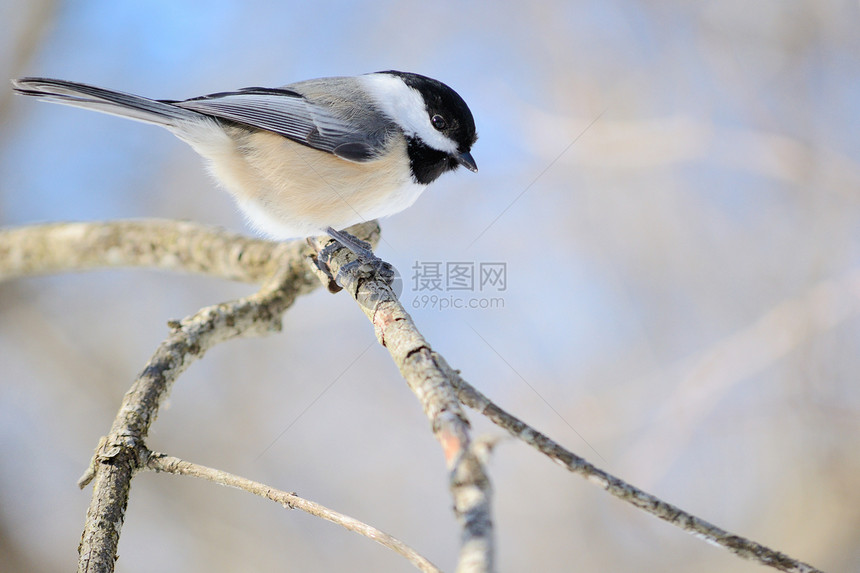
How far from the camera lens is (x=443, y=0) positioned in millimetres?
4410

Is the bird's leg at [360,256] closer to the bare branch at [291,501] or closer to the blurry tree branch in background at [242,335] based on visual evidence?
the blurry tree branch in background at [242,335]

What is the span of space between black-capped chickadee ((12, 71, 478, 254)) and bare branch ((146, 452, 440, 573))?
41.5 inches

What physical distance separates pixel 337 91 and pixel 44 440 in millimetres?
2742

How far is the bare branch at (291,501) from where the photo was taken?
3.10 ft

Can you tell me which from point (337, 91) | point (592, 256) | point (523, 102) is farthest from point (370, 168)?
point (592, 256)

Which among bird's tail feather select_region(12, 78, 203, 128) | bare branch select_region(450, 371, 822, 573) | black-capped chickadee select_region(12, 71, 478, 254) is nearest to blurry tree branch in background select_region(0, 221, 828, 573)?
bare branch select_region(450, 371, 822, 573)

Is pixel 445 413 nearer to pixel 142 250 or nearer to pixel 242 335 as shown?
pixel 242 335

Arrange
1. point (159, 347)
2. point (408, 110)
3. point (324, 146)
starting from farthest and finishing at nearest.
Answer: point (408, 110)
point (324, 146)
point (159, 347)

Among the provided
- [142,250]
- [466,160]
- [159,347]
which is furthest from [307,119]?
[159,347]

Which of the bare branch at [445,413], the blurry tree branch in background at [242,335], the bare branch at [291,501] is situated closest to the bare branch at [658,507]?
the blurry tree branch in background at [242,335]

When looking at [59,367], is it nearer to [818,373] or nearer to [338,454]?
[338,454]

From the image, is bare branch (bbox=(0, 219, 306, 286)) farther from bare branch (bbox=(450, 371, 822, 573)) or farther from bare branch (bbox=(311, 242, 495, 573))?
bare branch (bbox=(450, 371, 822, 573))

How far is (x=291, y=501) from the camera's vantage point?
3.66 feet

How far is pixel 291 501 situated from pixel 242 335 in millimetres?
973
